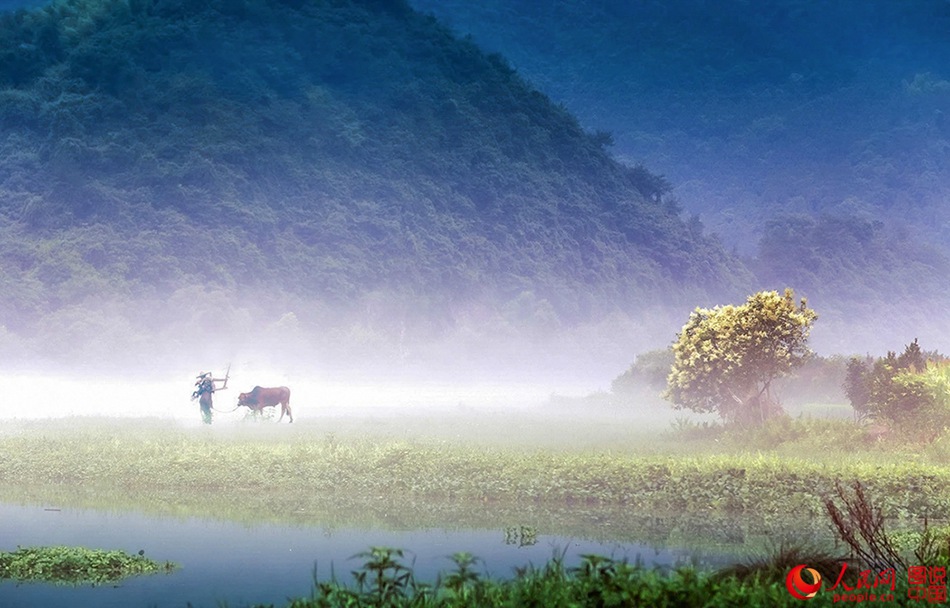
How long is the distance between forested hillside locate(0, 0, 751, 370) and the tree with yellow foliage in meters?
79.2

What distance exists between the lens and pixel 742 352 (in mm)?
43156

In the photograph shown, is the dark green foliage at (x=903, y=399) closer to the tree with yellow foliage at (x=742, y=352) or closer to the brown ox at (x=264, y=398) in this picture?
the tree with yellow foliage at (x=742, y=352)

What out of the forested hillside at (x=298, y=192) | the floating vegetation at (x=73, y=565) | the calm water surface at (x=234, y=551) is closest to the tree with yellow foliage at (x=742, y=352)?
the calm water surface at (x=234, y=551)

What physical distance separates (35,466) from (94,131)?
11987 cm

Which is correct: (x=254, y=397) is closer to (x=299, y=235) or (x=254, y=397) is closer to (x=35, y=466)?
(x=35, y=466)

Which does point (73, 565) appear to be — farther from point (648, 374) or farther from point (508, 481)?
point (648, 374)

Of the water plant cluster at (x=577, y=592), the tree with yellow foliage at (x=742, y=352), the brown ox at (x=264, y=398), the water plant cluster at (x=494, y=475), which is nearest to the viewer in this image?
the water plant cluster at (x=577, y=592)

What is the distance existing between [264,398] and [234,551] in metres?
35.5

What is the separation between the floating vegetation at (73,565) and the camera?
2009cm

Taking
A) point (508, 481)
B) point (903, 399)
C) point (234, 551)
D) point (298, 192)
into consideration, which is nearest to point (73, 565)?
point (234, 551)

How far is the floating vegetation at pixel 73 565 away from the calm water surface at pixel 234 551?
16.2 inches

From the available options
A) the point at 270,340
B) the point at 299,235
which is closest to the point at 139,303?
the point at 270,340

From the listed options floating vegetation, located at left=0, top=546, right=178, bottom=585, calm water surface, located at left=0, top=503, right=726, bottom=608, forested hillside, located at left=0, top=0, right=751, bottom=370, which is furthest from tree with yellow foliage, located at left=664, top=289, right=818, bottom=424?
forested hillside, located at left=0, top=0, right=751, bottom=370

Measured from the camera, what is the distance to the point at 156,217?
134 metres
